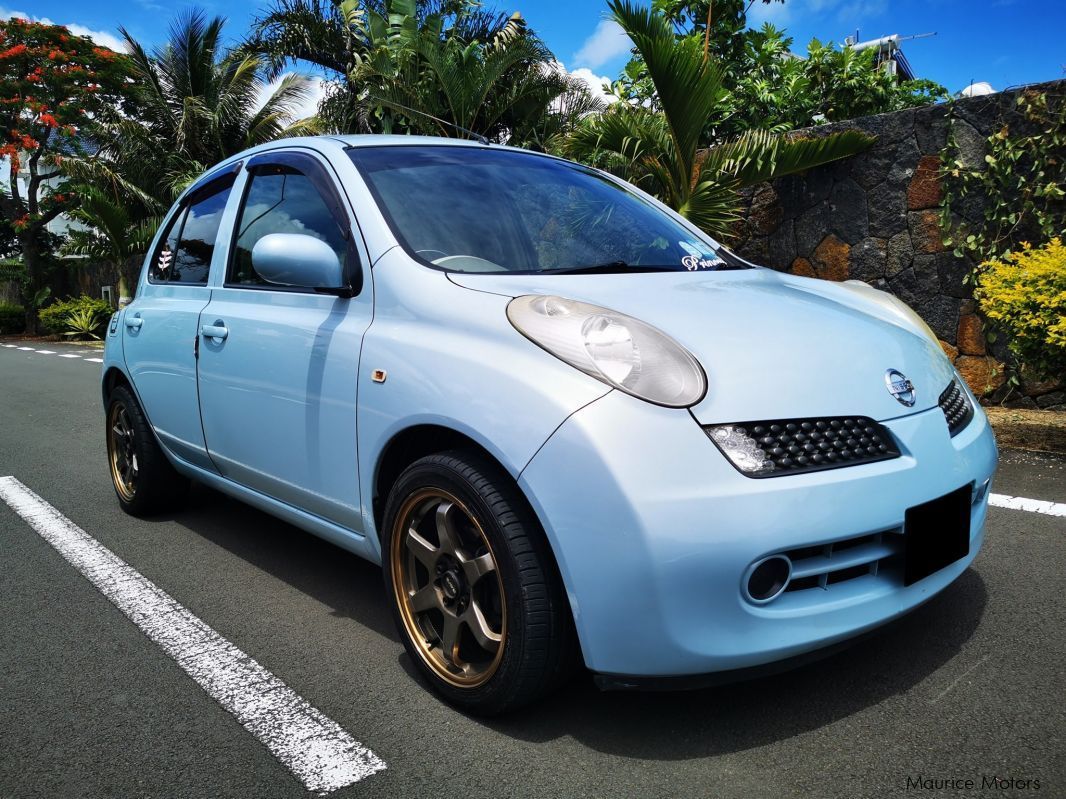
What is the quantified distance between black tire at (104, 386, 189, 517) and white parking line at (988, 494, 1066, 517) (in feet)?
12.0

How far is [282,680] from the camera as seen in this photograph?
2.51m

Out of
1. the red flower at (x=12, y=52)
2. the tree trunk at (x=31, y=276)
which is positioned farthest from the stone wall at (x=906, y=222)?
the tree trunk at (x=31, y=276)

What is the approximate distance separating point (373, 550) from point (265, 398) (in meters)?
0.68

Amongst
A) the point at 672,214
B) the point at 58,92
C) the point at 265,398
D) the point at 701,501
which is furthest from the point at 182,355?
the point at 58,92

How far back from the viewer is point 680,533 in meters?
1.82

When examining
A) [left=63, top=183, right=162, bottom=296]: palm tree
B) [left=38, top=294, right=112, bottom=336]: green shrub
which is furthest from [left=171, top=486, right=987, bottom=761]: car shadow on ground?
[left=38, top=294, right=112, bottom=336]: green shrub

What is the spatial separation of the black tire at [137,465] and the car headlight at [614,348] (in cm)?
248

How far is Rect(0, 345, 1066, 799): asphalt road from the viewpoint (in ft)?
6.43

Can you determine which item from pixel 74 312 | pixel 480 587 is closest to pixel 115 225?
pixel 74 312

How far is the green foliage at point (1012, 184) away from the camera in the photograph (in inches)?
231

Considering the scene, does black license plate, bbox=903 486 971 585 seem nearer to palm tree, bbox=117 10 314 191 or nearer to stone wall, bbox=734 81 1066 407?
stone wall, bbox=734 81 1066 407

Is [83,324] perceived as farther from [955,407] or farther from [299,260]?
[955,407]

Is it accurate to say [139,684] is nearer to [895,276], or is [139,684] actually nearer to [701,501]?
[701,501]

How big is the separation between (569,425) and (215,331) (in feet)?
5.95
